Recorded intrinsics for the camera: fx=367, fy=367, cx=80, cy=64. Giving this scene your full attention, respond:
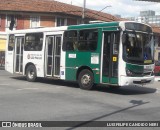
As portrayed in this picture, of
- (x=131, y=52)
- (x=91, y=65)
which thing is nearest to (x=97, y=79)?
(x=91, y=65)

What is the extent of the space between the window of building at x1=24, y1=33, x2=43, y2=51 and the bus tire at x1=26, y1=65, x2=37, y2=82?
1.00m

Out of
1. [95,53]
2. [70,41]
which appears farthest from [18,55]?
[95,53]

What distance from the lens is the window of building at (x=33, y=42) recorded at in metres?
19.4

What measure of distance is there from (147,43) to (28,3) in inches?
1358

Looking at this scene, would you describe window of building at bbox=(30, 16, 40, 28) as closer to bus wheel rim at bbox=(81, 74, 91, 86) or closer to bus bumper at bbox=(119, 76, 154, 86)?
bus wheel rim at bbox=(81, 74, 91, 86)

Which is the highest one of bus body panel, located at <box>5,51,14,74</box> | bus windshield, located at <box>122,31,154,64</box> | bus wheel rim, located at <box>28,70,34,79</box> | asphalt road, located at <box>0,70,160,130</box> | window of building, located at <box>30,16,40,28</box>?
window of building, located at <box>30,16,40,28</box>

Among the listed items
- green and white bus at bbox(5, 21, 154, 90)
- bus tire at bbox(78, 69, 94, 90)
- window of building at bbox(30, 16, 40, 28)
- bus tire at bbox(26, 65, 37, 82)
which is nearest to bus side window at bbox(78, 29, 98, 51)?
green and white bus at bbox(5, 21, 154, 90)

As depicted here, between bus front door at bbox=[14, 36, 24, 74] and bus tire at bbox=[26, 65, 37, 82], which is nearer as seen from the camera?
bus tire at bbox=[26, 65, 37, 82]

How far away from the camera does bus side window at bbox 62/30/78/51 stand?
17328 millimetres

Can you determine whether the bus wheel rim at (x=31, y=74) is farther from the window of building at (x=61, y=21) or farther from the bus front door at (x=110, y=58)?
the window of building at (x=61, y=21)

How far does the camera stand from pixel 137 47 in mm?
15469

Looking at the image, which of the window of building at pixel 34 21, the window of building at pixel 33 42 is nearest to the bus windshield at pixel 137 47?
the window of building at pixel 33 42

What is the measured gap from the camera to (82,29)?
55.5 ft

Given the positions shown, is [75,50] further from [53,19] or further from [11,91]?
[53,19]
